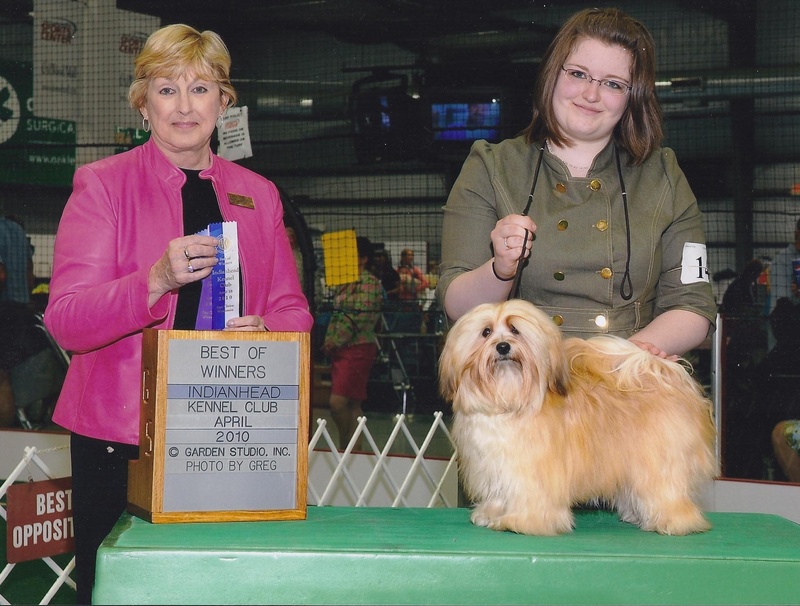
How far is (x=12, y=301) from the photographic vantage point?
22.6 feet

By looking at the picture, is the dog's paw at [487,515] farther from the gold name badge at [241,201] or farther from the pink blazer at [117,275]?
the gold name badge at [241,201]

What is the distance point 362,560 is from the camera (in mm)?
1350

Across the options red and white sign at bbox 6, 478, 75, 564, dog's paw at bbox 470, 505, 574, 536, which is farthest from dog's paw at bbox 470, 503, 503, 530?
red and white sign at bbox 6, 478, 75, 564

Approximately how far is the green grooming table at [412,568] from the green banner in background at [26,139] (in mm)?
6597

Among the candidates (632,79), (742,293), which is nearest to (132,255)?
(632,79)

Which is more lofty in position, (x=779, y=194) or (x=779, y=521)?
(x=779, y=194)

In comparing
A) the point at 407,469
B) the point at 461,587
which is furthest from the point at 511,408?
the point at 407,469

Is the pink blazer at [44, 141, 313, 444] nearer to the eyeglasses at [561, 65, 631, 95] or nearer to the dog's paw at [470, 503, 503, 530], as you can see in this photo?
the dog's paw at [470, 503, 503, 530]

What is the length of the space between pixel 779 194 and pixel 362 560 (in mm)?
8586

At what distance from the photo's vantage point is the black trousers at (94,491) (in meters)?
1.71

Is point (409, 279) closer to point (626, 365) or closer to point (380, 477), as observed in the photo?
point (380, 477)

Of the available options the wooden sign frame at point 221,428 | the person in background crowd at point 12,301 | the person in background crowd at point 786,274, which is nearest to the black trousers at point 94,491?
the wooden sign frame at point 221,428

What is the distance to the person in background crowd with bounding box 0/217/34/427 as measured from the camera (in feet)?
20.8

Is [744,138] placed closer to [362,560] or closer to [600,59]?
[600,59]
